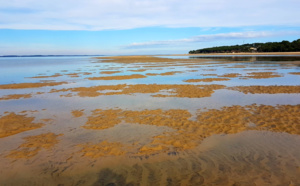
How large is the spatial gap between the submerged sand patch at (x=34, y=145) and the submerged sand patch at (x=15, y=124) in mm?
1069

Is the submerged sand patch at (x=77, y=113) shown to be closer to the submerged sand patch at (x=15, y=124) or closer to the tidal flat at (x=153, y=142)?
the tidal flat at (x=153, y=142)

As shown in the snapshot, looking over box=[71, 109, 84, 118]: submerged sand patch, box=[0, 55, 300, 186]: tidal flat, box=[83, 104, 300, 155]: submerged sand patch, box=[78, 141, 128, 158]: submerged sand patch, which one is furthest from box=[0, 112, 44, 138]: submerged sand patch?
box=[78, 141, 128, 158]: submerged sand patch

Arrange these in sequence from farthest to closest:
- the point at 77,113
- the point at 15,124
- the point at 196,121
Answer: the point at 77,113 < the point at 15,124 < the point at 196,121

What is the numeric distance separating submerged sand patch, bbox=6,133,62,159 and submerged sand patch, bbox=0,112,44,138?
42.1 inches

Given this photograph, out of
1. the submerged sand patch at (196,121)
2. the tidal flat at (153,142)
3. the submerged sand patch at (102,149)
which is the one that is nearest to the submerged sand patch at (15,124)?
the tidal flat at (153,142)

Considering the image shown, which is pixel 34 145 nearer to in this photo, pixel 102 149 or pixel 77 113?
pixel 102 149

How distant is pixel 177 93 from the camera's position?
14.5 metres

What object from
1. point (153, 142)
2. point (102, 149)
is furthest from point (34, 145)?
point (153, 142)

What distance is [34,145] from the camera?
6781mm

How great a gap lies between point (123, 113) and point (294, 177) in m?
7.05

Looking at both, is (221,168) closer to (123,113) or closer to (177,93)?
(123,113)

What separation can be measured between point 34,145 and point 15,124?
9.18 ft

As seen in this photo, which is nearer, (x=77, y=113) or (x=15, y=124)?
(x=15, y=124)

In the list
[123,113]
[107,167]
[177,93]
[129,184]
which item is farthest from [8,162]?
[177,93]
